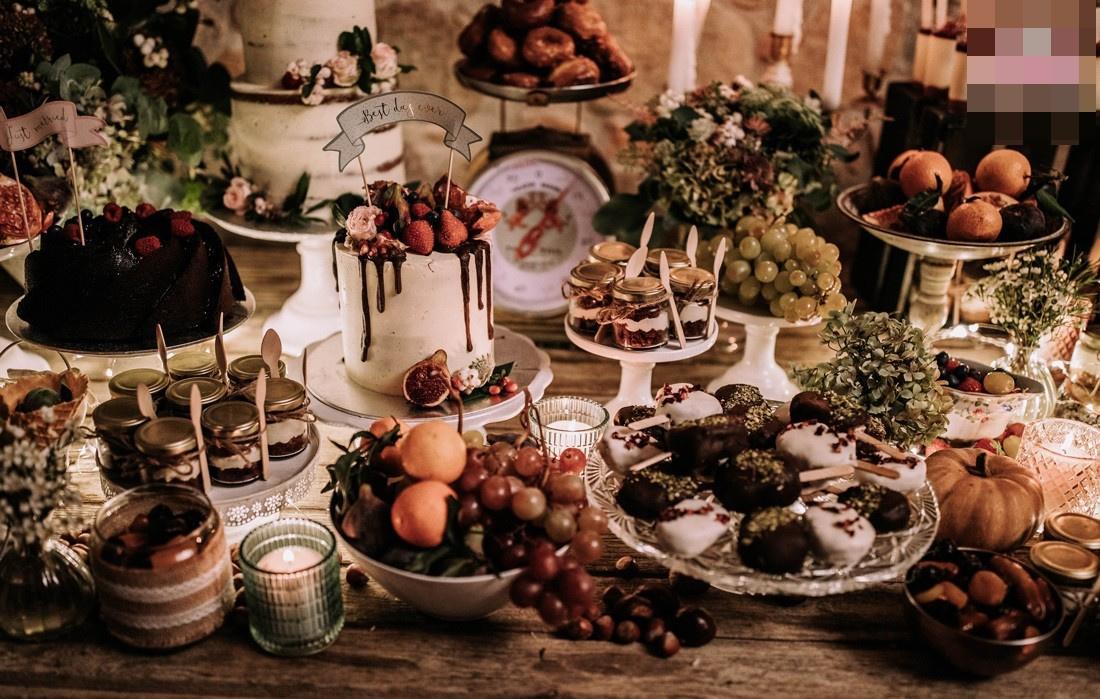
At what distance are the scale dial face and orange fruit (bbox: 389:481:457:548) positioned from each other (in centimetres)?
113

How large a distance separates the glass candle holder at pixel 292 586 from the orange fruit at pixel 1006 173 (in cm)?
175

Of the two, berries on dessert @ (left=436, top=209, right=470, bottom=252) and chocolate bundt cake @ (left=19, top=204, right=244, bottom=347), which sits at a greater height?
berries on dessert @ (left=436, top=209, right=470, bottom=252)

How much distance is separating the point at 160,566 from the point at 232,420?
275 millimetres

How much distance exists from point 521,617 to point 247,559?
0.45 meters

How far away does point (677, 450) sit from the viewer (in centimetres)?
165

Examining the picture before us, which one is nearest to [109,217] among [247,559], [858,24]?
[247,559]

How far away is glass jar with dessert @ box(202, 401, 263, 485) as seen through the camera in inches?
64.0

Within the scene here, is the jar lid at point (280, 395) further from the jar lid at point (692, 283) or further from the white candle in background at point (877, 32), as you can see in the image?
the white candle in background at point (877, 32)

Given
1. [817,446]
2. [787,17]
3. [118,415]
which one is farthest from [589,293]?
[787,17]

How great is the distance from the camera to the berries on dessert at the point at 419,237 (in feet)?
5.97

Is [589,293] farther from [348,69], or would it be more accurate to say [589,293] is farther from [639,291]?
[348,69]

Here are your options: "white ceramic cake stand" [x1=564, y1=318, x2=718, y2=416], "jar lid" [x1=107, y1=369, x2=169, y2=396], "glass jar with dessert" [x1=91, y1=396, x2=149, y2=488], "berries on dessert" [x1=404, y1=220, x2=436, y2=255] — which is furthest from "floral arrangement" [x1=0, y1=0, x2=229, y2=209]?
"white ceramic cake stand" [x1=564, y1=318, x2=718, y2=416]

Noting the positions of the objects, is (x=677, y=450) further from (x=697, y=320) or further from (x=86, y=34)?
(x=86, y=34)

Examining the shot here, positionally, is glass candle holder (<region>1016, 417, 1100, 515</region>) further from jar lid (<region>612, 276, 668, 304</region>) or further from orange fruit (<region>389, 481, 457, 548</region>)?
orange fruit (<region>389, 481, 457, 548</region>)
